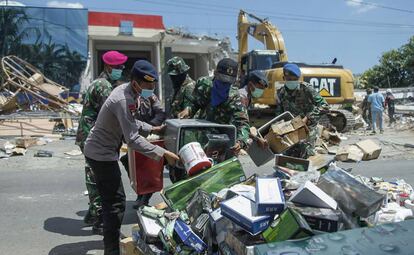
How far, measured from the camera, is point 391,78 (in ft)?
137

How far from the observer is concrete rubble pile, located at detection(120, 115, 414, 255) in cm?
271

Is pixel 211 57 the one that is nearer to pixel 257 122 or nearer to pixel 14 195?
pixel 257 122

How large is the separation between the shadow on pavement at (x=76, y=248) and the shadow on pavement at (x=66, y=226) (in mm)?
316

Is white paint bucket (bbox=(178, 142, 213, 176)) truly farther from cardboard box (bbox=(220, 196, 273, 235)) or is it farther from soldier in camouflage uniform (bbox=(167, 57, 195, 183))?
soldier in camouflage uniform (bbox=(167, 57, 195, 183))

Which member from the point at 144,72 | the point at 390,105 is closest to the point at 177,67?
the point at 144,72

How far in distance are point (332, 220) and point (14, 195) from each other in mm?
5256

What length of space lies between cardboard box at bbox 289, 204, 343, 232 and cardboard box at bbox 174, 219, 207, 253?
2.33 feet

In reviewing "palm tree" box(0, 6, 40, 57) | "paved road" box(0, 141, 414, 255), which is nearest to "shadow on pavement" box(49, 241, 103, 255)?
"paved road" box(0, 141, 414, 255)

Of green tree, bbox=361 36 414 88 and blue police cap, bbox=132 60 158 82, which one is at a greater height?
blue police cap, bbox=132 60 158 82

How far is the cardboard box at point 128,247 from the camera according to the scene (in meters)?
3.62

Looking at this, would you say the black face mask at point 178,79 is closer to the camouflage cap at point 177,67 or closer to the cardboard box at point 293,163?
the camouflage cap at point 177,67

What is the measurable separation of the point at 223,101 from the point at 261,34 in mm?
13754

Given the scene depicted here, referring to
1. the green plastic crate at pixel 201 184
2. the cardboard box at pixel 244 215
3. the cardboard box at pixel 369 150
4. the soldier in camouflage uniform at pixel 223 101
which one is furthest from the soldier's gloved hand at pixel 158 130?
the cardboard box at pixel 369 150

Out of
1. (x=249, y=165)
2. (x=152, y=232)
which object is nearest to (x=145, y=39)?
(x=249, y=165)
